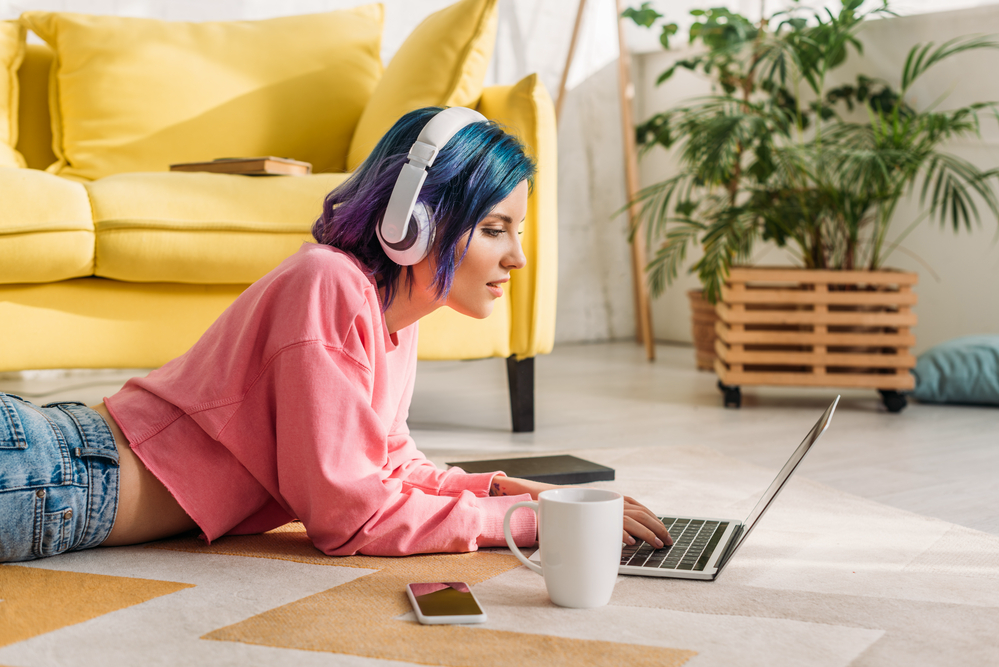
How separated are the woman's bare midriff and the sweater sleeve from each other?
0.15 meters

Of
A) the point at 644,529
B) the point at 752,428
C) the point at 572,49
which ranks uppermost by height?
the point at 572,49

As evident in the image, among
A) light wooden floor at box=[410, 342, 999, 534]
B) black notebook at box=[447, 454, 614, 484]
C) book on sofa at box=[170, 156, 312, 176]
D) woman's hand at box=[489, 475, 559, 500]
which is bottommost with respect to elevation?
light wooden floor at box=[410, 342, 999, 534]

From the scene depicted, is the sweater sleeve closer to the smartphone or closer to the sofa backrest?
the smartphone

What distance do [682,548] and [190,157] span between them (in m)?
1.60

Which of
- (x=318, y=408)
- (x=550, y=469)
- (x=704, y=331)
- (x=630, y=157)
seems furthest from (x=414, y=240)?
(x=630, y=157)

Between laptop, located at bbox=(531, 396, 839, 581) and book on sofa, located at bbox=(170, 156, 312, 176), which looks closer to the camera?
laptop, located at bbox=(531, 396, 839, 581)

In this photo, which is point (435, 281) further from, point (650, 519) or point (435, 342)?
point (435, 342)

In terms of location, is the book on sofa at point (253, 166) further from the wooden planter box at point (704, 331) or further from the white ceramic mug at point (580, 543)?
the wooden planter box at point (704, 331)

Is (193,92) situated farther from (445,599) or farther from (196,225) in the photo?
(445,599)

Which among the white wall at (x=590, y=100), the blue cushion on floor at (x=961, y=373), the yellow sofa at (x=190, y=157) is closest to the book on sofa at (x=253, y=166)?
the yellow sofa at (x=190, y=157)

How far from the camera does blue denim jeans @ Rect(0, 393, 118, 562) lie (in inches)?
34.0

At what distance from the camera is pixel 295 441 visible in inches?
34.4

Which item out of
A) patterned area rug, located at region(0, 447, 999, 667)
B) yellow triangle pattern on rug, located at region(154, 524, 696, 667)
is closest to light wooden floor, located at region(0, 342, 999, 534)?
patterned area rug, located at region(0, 447, 999, 667)

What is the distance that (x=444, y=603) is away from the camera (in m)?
0.80
